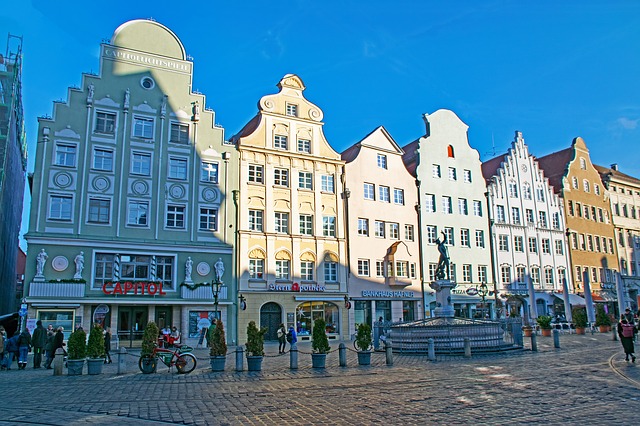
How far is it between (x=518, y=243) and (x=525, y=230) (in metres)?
1.62

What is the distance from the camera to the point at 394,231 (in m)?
43.6

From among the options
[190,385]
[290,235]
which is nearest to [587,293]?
[290,235]

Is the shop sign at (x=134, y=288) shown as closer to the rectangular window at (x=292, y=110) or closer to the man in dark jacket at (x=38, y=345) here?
the man in dark jacket at (x=38, y=345)

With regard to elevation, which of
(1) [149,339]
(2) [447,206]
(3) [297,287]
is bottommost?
(1) [149,339]

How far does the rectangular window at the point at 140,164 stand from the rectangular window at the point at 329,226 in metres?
12.7

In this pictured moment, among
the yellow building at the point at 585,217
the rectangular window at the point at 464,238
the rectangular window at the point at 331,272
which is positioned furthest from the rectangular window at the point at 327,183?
the yellow building at the point at 585,217

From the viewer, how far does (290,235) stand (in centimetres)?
3819

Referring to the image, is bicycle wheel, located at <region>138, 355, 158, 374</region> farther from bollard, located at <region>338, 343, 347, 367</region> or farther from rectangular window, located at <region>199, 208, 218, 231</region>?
rectangular window, located at <region>199, 208, 218, 231</region>

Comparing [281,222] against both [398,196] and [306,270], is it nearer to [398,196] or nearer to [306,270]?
[306,270]

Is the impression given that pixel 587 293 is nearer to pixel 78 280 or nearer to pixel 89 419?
pixel 78 280

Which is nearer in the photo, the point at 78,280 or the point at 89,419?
the point at 89,419

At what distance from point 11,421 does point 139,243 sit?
77.6ft

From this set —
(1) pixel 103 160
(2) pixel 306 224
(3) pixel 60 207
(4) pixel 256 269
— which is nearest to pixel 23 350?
(3) pixel 60 207

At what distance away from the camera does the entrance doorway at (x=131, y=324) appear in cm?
3209
